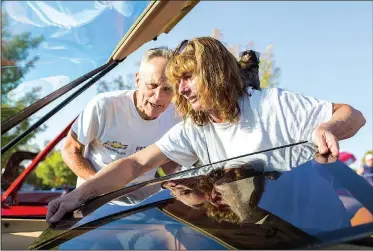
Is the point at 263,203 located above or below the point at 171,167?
above

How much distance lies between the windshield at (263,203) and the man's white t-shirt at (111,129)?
1.12m

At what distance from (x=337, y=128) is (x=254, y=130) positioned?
12.0 inches

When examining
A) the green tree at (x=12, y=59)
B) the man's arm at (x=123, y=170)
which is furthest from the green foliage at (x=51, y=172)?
the man's arm at (x=123, y=170)

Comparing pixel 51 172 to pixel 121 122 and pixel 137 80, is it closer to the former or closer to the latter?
pixel 137 80

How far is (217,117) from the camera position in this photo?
1.60 metres

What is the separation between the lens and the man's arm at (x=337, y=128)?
1144 millimetres

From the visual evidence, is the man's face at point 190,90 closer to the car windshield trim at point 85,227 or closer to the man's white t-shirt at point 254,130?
the man's white t-shirt at point 254,130

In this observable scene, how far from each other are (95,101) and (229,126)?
963 millimetres

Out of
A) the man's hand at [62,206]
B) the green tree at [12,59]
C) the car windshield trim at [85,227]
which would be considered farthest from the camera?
the green tree at [12,59]

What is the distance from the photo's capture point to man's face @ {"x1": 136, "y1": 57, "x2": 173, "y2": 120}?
2320 millimetres

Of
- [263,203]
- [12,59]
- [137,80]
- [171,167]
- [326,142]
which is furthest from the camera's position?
[12,59]

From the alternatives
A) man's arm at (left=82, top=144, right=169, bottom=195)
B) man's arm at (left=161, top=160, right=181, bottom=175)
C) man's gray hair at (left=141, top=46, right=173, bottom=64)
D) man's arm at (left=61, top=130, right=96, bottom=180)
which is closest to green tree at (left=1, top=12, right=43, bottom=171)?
man's arm at (left=61, top=130, right=96, bottom=180)

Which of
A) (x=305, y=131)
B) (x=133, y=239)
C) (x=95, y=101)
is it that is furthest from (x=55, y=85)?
(x=133, y=239)

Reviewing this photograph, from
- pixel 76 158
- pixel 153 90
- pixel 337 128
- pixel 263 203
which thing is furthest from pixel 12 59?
pixel 263 203
